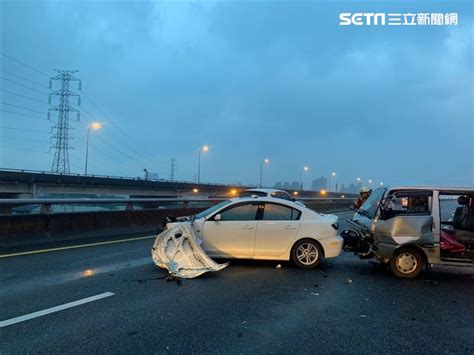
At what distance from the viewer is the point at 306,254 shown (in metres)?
8.84

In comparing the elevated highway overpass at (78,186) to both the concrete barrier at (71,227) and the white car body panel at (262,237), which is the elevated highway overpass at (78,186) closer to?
the concrete barrier at (71,227)

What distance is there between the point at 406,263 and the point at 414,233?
676mm

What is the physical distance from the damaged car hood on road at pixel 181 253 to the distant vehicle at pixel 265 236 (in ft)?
Answer: 1.91

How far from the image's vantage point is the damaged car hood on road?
7872mm

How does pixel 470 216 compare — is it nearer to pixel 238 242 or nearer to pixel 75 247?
pixel 238 242

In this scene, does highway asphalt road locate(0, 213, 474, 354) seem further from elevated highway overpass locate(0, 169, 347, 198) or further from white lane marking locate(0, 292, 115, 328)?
elevated highway overpass locate(0, 169, 347, 198)

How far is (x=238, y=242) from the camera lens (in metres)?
8.77

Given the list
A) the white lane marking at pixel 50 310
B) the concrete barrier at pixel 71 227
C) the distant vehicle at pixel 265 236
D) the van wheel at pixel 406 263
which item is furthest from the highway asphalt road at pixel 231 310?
the concrete barrier at pixel 71 227

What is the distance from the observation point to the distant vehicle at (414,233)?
7.91m

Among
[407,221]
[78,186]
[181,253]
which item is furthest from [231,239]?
[78,186]

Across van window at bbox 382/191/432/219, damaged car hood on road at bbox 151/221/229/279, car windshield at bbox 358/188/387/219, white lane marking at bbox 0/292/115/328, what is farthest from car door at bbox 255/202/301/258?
white lane marking at bbox 0/292/115/328

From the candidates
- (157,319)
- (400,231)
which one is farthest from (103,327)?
(400,231)

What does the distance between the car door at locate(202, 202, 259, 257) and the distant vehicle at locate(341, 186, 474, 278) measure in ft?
7.61

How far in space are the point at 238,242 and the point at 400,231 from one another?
131 inches
